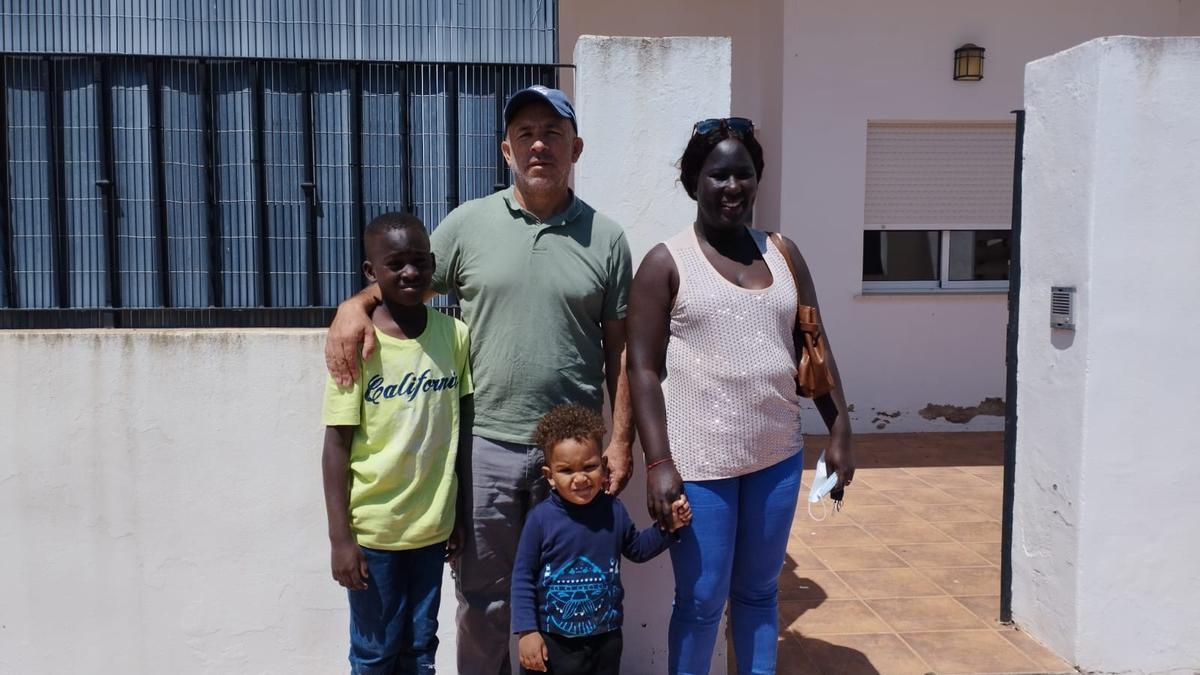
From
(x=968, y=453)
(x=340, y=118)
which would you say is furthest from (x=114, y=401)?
(x=968, y=453)

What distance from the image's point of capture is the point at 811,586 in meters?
4.20

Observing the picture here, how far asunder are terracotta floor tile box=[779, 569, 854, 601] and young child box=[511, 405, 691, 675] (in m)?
1.91

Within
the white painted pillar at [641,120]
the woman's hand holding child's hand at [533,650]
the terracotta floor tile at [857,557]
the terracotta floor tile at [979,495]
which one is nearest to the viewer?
the woman's hand holding child's hand at [533,650]

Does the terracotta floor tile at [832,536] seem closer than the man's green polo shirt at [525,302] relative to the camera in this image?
No

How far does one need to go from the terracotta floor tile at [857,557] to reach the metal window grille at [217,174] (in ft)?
8.79

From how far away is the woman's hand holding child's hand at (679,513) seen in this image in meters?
2.36

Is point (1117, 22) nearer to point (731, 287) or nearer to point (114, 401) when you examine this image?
point (731, 287)

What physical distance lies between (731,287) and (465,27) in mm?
1663

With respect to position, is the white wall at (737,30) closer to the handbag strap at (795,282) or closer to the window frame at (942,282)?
the window frame at (942,282)

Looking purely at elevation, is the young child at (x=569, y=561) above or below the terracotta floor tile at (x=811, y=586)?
above

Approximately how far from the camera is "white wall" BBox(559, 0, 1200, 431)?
23.1 ft

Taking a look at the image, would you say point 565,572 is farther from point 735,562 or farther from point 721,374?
point 721,374

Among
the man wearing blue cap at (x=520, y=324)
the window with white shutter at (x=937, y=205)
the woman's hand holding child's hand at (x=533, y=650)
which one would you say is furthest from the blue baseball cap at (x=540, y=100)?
the window with white shutter at (x=937, y=205)

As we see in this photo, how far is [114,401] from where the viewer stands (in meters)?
3.03
